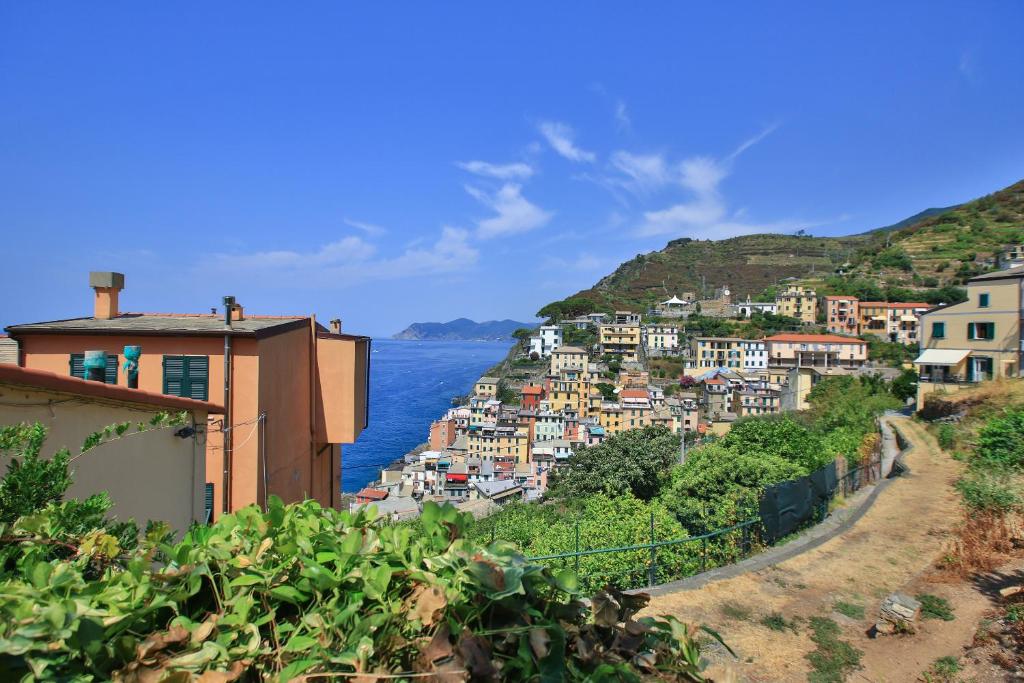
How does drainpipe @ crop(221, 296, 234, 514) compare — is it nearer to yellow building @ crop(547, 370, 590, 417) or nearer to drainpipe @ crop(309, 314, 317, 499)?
drainpipe @ crop(309, 314, 317, 499)

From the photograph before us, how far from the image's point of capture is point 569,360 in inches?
3406

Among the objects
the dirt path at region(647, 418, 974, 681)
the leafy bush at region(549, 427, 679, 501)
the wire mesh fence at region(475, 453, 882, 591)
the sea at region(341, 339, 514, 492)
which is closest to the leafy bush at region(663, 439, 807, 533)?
the wire mesh fence at region(475, 453, 882, 591)

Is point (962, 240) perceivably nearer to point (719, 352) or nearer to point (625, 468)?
point (719, 352)

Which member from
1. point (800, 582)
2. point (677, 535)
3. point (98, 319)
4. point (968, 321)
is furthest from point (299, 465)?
point (968, 321)

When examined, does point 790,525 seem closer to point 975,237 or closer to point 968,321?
point 968,321

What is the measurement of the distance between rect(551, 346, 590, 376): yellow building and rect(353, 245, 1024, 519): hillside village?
0.22 m

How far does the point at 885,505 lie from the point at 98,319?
1543 cm

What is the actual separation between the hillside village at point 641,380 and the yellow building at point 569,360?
222 millimetres

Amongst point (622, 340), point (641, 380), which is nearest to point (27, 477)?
point (641, 380)

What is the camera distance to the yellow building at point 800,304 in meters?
89.6

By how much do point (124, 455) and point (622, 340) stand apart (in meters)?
92.9

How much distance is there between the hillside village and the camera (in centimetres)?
Result: 5816

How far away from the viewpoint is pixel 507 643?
121cm

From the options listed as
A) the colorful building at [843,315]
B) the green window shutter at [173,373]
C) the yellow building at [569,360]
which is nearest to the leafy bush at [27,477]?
the green window shutter at [173,373]
